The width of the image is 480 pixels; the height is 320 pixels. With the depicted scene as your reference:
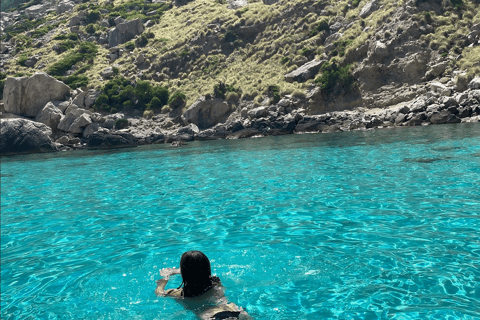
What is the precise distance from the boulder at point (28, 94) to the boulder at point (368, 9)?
4254cm

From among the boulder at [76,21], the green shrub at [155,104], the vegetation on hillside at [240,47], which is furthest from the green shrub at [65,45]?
the green shrub at [155,104]

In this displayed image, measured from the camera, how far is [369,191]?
10.8 meters

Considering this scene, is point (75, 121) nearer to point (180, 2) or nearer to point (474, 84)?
point (474, 84)

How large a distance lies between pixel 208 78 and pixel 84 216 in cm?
4813

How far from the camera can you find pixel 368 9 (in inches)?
2084

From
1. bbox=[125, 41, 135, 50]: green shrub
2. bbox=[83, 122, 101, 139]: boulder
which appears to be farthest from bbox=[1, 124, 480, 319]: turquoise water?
bbox=[125, 41, 135, 50]: green shrub

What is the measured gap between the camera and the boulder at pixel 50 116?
155 feet

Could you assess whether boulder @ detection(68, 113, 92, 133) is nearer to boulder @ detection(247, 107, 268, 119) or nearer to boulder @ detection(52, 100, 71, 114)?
boulder @ detection(52, 100, 71, 114)

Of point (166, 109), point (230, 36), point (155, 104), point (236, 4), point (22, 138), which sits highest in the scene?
point (236, 4)

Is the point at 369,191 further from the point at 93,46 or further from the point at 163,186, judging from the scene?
the point at 93,46

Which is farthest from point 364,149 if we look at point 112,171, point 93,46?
point 93,46

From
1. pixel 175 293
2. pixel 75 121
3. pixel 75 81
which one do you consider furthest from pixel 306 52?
pixel 175 293

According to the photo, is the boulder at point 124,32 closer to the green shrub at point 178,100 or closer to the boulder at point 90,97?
the boulder at point 90,97

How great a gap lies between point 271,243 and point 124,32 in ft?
235
